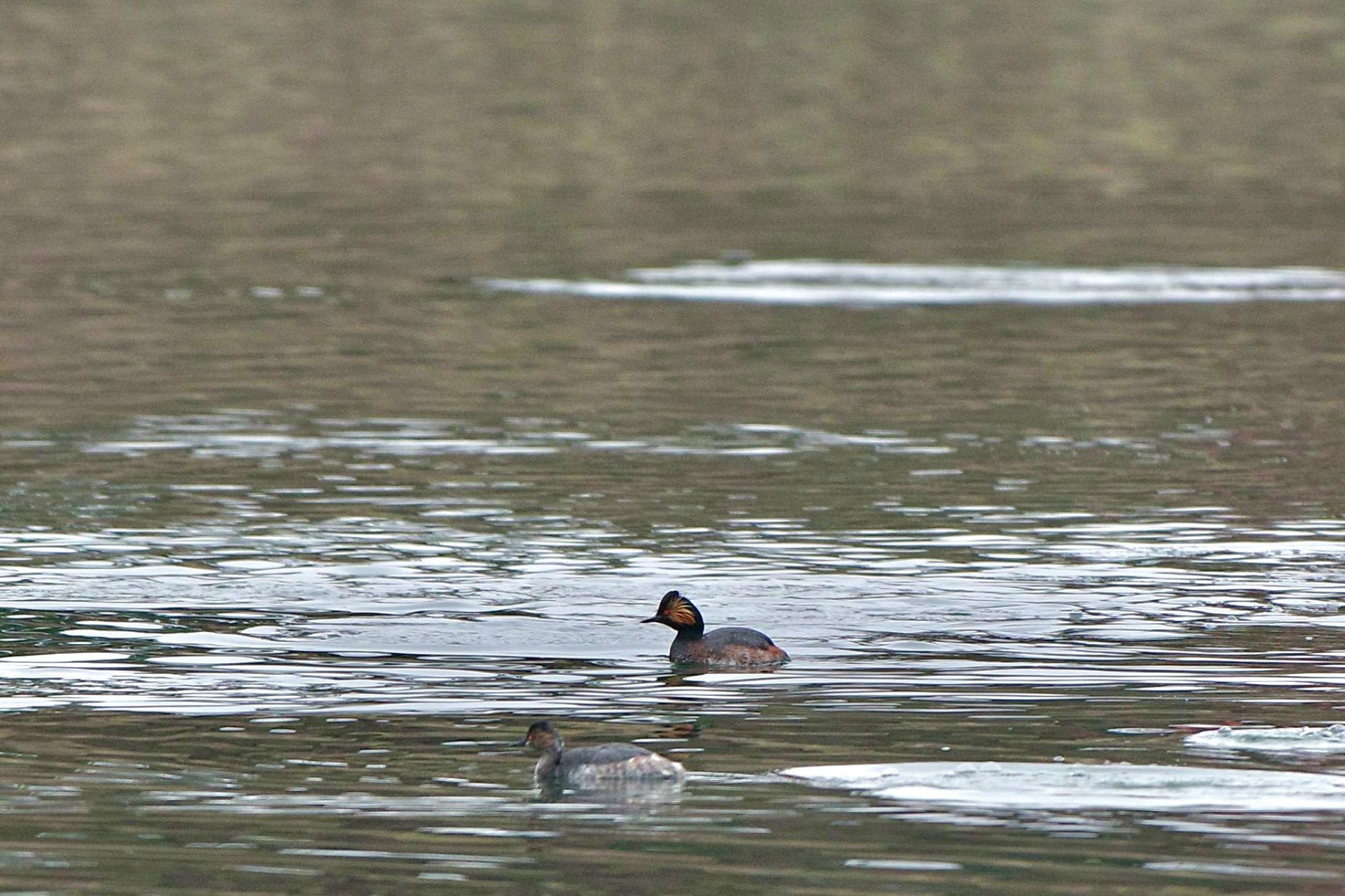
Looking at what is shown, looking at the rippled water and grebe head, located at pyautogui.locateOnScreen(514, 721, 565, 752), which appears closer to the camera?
→ the rippled water

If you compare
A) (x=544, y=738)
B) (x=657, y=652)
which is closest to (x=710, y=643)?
(x=657, y=652)

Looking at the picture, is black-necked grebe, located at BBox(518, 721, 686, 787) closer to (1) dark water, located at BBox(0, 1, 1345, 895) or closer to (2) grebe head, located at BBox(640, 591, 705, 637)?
(1) dark water, located at BBox(0, 1, 1345, 895)

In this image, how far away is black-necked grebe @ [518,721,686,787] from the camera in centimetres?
1215

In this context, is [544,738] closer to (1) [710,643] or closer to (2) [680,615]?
(1) [710,643]

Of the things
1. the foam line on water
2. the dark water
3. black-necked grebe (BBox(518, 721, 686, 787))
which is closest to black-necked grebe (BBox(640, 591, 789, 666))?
the dark water

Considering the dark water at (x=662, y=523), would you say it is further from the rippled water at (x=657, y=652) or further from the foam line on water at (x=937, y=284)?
the foam line on water at (x=937, y=284)

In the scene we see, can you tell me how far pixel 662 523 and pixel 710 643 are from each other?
433 centimetres

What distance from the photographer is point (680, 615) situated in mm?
15078

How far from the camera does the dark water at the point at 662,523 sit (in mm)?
11820

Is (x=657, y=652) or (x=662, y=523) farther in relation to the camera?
(x=662, y=523)

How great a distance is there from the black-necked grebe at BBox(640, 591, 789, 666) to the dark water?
0.14 meters

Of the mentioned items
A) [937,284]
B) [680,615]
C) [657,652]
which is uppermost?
[937,284]

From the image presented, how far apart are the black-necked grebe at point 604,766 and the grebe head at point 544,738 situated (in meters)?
0.08

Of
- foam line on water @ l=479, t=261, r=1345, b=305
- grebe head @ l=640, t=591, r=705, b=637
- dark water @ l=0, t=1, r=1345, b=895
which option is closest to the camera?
dark water @ l=0, t=1, r=1345, b=895
